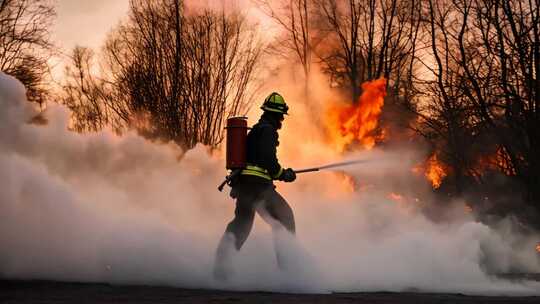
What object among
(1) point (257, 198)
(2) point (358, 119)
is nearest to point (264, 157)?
(1) point (257, 198)

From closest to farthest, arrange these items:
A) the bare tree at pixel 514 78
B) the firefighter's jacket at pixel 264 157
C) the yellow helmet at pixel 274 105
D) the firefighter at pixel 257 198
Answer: the firefighter at pixel 257 198, the firefighter's jacket at pixel 264 157, the yellow helmet at pixel 274 105, the bare tree at pixel 514 78

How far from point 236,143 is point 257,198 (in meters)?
0.71

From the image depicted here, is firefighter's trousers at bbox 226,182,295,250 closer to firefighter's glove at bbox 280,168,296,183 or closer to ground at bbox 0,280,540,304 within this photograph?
firefighter's glove at bbox 280,168,296,183

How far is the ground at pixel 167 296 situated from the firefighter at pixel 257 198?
2.75 ft

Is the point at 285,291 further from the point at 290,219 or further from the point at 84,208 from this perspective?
the point at 84,208

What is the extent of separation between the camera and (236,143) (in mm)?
10336

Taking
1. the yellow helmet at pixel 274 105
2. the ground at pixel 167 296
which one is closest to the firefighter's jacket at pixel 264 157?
the yellow helmet at pixel 274 105

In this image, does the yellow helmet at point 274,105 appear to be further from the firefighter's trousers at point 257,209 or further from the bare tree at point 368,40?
the bare tree at point 368,40

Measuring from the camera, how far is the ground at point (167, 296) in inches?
324

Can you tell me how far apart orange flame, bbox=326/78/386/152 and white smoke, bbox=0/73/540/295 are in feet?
4.50

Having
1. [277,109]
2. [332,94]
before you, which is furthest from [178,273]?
[332,94]

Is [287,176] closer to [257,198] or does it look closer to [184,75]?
[257,198]

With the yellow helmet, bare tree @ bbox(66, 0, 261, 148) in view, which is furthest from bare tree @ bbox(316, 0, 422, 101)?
the yellow helmet

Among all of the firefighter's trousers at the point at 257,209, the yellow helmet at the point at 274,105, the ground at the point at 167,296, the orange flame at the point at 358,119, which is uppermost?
the orange flame at the point at 358,119
